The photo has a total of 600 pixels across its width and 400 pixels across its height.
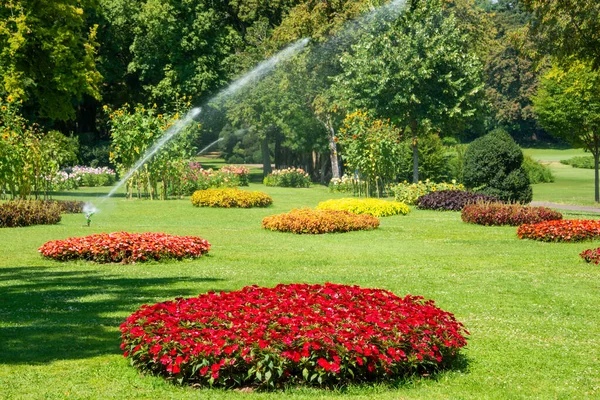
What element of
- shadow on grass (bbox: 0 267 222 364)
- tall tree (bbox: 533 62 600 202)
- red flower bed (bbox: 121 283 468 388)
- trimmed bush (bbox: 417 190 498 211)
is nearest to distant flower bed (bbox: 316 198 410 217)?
trimmed bush (bbox: 417 190 498 211)

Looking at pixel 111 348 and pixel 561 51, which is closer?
pixel 111 348

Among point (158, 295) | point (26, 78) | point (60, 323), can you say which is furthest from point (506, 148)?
point (26, 78)

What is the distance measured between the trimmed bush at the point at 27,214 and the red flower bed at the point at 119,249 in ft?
20.1

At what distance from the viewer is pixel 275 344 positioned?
7.34m

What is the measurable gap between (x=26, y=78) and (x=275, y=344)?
37.5m

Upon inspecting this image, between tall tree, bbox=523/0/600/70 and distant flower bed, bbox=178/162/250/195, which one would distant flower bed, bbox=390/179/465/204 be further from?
distant flower bed, bbox=178/162/250/195

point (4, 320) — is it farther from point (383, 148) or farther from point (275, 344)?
point (383, 148)

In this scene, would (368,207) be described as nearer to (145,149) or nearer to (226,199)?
(226,199)

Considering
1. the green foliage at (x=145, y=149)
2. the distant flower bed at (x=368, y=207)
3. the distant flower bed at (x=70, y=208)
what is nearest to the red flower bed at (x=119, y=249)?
the distant flower bed at (x=368, y=207)

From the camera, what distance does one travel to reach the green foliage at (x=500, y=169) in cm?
2670

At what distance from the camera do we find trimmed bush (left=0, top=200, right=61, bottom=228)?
21.3 m

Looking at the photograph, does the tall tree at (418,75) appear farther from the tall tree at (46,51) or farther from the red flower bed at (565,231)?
the red flower bed at (565,231)

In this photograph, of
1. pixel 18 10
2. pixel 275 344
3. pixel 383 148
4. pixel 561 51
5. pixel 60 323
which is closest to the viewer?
pixel 275 344

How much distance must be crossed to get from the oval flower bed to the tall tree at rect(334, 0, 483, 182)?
14798 mm
